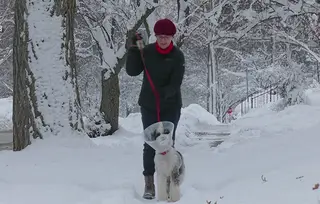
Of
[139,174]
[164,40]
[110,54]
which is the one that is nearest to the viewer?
[164,40]

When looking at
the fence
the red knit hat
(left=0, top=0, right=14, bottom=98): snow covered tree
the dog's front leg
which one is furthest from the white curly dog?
the fence

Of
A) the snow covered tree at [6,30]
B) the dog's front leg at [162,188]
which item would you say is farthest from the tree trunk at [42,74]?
the snow covered tree at [6,30]

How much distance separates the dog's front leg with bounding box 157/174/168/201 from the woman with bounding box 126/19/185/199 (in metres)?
0.13

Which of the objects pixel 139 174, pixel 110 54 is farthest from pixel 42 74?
pixel 110 54

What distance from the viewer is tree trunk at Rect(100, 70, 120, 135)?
1200cm

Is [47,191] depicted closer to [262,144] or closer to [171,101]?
[171,101]

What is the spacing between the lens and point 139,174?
5805 mm

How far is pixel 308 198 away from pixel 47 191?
7.77 ft

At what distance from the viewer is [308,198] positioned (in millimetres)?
3807

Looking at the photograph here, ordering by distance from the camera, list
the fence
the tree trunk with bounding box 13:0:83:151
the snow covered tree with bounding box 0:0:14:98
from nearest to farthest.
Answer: the tree trunk with bounding box 13:0:83:151 → the snow covered tree with bounding box 0:0:14:98 → the fence

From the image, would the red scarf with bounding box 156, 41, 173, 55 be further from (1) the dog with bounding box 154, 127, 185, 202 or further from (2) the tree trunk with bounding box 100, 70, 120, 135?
(2) the tree trunk with bounding box 100, 70, 120, 135

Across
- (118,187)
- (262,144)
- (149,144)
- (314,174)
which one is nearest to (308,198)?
(314,174)

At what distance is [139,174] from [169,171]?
1.24 meters

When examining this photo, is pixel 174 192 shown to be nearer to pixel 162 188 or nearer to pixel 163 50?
pixel 162 188
